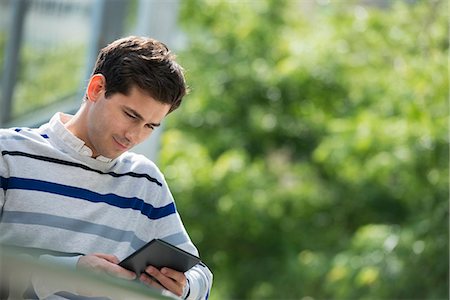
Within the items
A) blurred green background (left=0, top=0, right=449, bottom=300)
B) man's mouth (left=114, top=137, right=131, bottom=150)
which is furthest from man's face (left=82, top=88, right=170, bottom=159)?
blurred green background (left=0, top=0, right=449, bottom=300)

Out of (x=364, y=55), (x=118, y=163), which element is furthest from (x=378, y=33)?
(x=118, y=163)

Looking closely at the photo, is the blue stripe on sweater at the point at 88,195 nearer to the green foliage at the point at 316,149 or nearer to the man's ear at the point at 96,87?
the man's ear at the point at 96,87

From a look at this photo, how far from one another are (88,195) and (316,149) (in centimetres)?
582

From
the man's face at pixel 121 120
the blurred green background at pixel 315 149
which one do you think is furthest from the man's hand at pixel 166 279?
the blurred green background at pixel 315 149

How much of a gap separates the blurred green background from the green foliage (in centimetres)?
1

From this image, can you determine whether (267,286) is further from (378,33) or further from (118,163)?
(118,163)

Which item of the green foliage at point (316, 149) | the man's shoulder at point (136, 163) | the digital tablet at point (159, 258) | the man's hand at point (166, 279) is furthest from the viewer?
the green foliage at point (316, 149)

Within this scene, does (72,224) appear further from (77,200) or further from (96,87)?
(96,87)

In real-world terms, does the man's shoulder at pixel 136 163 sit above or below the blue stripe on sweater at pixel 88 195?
above

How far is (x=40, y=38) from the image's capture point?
5512 mm

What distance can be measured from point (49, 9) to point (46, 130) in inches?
136

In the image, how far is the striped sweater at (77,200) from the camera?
2035 millimetres

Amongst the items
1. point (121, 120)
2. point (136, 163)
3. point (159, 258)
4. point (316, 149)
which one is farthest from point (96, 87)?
point (316, 149)

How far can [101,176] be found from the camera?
214 centimetres
